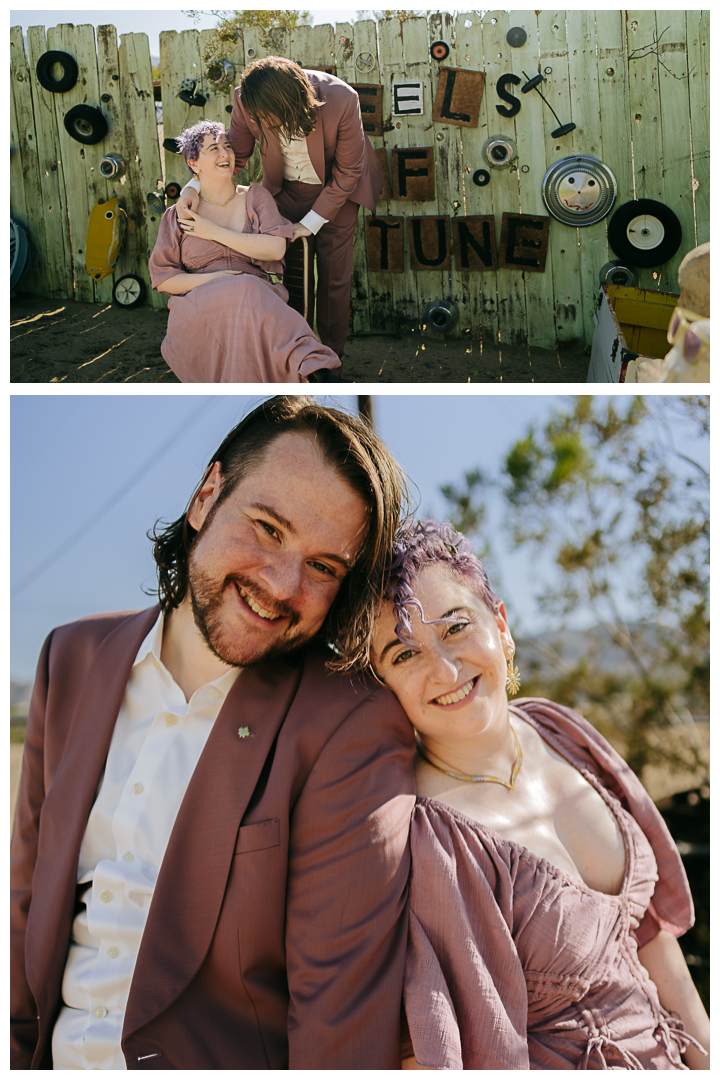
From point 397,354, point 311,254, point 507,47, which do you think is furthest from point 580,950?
point 507,47

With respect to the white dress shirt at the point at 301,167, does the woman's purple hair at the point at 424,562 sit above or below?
below

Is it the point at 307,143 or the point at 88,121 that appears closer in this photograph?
the point at 307,143

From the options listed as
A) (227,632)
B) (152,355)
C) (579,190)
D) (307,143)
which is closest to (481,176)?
(579,190)

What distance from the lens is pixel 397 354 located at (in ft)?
17.4

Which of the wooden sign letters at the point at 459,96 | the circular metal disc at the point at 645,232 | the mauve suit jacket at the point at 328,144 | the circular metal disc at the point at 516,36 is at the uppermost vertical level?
the circular metal disc at the point at 516,36

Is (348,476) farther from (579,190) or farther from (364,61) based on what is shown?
(364,61)

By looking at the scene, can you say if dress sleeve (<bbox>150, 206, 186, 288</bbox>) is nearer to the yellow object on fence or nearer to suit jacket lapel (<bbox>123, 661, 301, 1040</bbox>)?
suit jacket lapel (<bbox>123, 661, 301, 1040</bbox>)

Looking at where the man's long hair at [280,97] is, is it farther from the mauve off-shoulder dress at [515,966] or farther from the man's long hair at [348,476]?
the mauve off-shoulder dress at [515,966]

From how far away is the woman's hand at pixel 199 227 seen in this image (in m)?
3.10

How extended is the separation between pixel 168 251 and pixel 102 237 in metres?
2.99

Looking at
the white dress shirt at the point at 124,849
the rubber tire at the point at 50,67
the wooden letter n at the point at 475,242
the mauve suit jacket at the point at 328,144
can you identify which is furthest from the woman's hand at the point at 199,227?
the rubber tire at the point at 50,67

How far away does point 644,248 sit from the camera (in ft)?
16.8

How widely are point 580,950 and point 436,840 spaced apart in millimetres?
428

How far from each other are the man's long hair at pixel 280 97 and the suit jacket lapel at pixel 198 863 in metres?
2.86
